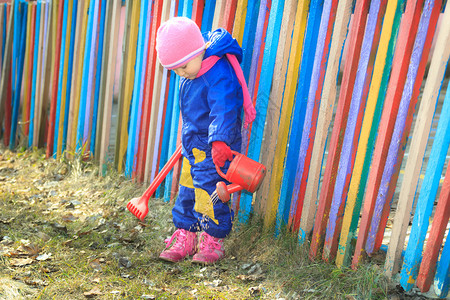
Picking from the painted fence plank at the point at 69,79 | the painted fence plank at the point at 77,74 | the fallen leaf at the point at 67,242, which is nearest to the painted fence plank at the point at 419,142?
the fallen leaf at the point at 67,242

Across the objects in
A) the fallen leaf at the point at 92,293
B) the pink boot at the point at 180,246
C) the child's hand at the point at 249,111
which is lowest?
the fallen leaf at the point at 92,293

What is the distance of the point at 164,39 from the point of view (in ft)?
8.49

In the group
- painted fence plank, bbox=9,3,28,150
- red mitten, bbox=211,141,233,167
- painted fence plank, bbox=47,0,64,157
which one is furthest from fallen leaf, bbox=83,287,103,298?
painted fence plank, bbox=9,3,28,150

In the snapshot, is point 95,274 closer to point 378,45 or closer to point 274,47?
point 274,47

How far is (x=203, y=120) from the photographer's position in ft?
9.30

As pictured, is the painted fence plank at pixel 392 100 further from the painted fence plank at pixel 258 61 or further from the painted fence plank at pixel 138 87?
the painted fence plank at pixel 138 87

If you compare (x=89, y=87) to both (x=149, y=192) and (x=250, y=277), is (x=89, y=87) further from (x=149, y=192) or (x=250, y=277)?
(x=250, y=277)

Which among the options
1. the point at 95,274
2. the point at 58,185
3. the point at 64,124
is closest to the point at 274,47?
the point at 95,274

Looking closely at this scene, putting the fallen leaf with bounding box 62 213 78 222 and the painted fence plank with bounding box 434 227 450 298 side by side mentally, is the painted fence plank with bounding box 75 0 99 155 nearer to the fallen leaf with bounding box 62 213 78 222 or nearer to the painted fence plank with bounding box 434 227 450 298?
the fallen leaf with bounding box 62 213 78 222

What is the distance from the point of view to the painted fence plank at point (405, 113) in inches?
89.5

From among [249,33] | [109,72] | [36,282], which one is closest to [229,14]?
[249,33]

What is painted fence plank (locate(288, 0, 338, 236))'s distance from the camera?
270 centimetres

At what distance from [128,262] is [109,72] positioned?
2.15 meters

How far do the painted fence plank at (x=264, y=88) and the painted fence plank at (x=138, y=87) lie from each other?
1.35m
